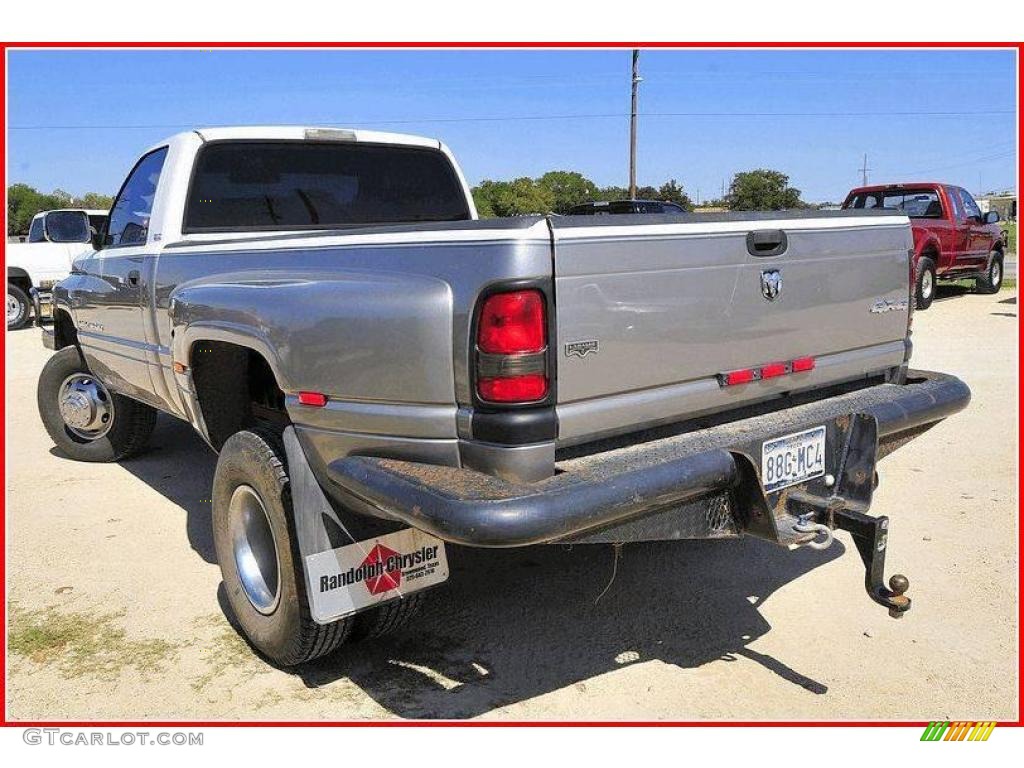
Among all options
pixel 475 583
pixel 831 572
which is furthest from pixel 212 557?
pixel 831 572

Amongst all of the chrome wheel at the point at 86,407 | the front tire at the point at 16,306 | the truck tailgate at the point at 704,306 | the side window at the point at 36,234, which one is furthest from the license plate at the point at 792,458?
the front tire at the point at 16,306

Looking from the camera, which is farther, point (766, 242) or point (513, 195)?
point (513, 195)

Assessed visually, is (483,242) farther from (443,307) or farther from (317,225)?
(317,225)

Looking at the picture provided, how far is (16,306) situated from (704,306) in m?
15.1

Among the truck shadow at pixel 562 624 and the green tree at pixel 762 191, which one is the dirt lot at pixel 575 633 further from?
the green tree at pixel 762 191

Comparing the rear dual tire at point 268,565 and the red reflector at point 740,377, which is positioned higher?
the red reflector at point 740,377

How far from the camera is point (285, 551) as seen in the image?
3229mm

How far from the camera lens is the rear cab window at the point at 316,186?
14.8 ft

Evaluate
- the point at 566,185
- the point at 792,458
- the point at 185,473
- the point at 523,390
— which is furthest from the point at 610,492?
the point at 566,185

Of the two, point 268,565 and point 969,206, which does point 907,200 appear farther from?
point 268,565

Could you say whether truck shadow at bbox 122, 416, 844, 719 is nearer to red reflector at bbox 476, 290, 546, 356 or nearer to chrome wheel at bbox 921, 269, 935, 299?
red reflector at bbox 476, 290, 546, 356

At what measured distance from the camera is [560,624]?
3.74 m

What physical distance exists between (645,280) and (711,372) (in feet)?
1.60

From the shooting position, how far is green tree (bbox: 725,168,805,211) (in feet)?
68.7
